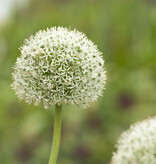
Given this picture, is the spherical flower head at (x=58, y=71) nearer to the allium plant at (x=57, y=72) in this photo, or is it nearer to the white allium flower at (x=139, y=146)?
the allium plant at (x=57, y=72)

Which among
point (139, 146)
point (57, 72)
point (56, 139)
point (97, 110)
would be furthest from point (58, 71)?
point (97, 110)

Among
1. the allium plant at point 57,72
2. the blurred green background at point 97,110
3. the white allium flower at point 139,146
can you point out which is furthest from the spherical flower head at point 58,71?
the blurred green background at point 97,110

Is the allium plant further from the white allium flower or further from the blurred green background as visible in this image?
the blurred green background

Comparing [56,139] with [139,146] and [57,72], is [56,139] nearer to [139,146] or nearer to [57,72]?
[57,72]

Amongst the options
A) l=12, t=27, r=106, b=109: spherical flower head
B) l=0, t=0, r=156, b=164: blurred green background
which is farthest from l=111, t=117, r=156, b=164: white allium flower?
l=0, t=0, r=156, b=164: blurred green background

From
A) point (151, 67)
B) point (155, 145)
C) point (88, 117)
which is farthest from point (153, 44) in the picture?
point (155, 145)

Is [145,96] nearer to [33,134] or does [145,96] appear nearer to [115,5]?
[33,134]
